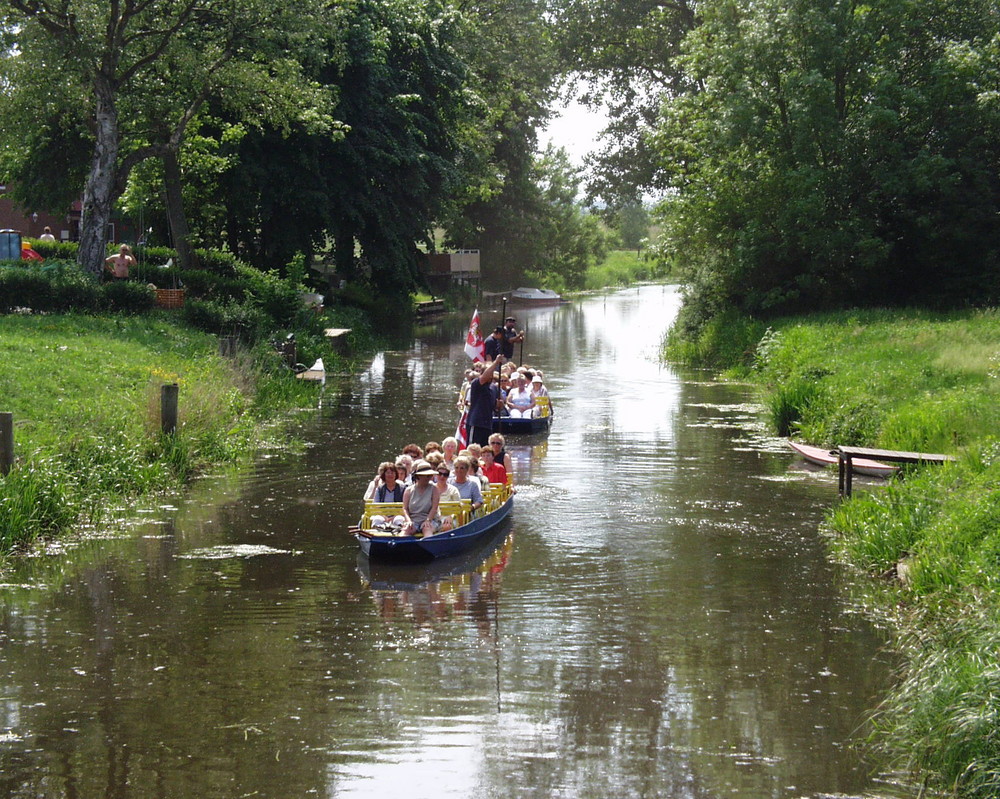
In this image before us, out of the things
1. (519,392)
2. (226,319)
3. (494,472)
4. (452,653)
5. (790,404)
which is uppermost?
(226,319)

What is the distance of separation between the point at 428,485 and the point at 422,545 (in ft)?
2.53

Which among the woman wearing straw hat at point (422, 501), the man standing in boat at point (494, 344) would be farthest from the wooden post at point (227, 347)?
the woman wearing straw hat at point (422, 501)

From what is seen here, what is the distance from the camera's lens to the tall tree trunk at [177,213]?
34156 millimetres

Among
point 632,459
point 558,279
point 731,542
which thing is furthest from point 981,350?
point 558,279

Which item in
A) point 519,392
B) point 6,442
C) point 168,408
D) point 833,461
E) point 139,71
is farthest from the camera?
point 139,71

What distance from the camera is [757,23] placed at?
3319cm

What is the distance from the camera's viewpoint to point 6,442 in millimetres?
14117

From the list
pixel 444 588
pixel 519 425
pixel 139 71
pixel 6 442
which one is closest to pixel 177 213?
pixel 139 71

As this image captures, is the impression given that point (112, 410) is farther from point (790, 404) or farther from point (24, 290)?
point (790, 404)

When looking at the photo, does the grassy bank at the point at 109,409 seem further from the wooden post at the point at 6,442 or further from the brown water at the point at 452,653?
the brown water at the point at 452,653

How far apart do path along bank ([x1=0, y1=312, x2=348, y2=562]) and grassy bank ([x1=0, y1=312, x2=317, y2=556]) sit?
0.02 m

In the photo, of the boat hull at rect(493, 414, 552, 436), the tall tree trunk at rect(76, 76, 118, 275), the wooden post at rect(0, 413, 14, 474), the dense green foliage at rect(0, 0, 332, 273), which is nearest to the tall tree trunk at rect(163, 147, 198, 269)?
the dense green foliage at rect(0, 0, 332, 273)

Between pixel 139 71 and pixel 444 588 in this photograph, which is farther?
pixel 139 71

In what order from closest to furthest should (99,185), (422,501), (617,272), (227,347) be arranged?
(422,501)
(227,347)
(99,185)
(617,272)
